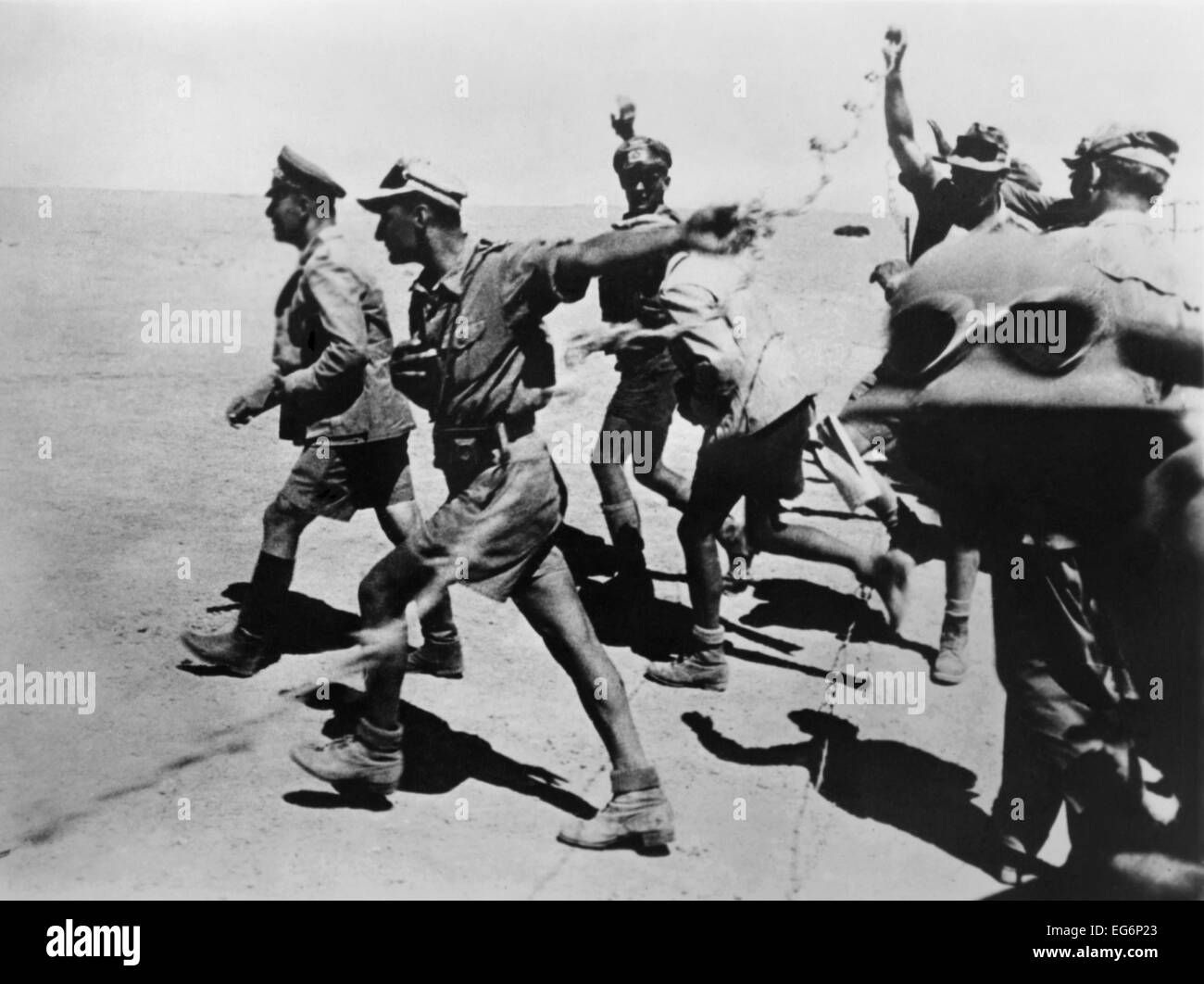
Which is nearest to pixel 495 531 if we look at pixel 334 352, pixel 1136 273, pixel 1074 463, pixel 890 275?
pixel 334 352

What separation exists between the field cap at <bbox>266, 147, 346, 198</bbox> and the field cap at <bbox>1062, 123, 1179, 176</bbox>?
2906mm

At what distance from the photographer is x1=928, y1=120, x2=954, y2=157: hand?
211 inches

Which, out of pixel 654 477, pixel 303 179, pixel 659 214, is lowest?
pixel 654 477

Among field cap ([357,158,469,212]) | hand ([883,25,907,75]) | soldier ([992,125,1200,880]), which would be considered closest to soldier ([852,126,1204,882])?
soldier ([992,125,1200,880])

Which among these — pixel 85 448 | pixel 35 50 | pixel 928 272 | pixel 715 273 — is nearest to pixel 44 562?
pixel 85 448

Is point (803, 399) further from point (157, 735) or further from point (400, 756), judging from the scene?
point (157, 735)

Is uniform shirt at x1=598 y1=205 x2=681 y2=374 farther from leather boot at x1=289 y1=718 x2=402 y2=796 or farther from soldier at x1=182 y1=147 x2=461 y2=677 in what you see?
leather boot at x1=289 y1=718 x2=402 y2=796

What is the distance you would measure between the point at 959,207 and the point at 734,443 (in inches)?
52.2

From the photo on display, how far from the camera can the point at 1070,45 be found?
17.9 ft

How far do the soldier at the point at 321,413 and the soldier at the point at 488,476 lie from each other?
18 centimetres

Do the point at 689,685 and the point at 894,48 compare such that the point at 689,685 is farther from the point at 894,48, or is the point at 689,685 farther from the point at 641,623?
the point at 894,48

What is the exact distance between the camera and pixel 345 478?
5160 mm

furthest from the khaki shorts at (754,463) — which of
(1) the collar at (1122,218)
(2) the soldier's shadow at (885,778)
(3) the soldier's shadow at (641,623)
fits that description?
(1) the collar at (1122,218)

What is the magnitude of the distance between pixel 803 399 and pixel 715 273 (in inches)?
23.7
